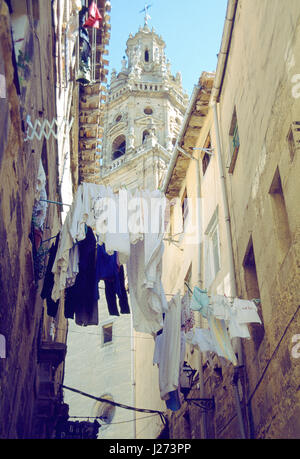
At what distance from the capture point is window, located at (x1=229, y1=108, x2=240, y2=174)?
11.4m

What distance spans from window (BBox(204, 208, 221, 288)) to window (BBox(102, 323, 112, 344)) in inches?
536

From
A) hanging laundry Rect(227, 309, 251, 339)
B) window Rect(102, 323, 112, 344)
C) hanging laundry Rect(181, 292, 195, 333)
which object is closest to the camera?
hanging laundry Rect(227, 309, 251, 339)

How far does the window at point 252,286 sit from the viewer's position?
9289 mm

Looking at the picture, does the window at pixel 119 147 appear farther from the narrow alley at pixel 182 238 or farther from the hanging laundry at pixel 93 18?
the hanging laundry at pixel 93 18

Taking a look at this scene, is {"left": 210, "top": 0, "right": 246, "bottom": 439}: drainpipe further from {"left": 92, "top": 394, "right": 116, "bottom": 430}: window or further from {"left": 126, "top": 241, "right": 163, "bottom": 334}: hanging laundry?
{"left": 92, "top": 394, "right": 116, "bottom": 430}: window

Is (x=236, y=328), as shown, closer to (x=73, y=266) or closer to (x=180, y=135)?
(x=73, y=266)

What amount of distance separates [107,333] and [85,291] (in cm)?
1766

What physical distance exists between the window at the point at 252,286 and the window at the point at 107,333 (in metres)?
16.7

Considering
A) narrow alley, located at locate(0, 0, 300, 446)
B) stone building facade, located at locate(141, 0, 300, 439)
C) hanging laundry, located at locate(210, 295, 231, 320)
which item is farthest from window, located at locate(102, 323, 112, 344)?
hanging laundry, located at locate(210, 295, 231, 320)

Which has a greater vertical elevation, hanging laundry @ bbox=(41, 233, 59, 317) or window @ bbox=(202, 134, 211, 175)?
window @ bbox=(202, 134, 211, 175)

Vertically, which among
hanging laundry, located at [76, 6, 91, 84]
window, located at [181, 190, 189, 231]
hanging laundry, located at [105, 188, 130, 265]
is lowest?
hanging laundry, located at [105, 188, 130, 265]

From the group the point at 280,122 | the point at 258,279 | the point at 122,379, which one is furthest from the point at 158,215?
the point at 122,379

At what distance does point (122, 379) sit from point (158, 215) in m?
15.4
